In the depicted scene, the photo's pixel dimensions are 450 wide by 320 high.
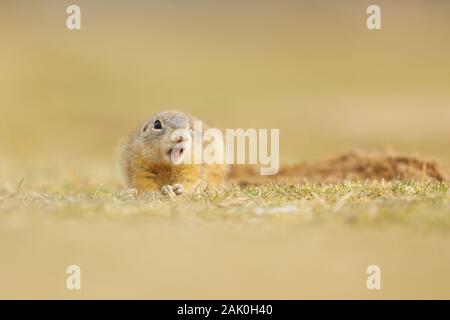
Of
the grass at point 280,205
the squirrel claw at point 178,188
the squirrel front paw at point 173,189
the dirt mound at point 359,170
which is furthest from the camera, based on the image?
the dirt mound at point 359,170

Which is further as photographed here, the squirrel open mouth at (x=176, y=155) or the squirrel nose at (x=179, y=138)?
the squirrel open mouth at (x=176, y=155)

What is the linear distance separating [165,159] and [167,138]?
0.30 m

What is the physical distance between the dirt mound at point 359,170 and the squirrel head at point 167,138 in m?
2.58

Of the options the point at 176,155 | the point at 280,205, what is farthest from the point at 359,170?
the point at 280,205

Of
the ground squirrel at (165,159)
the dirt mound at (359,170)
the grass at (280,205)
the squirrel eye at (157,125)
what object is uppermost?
the squirrel eye at (157,125)

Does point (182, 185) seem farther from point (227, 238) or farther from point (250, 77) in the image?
point (250, 77)

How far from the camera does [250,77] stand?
3656 centimetres

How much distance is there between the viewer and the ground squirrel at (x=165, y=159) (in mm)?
9453

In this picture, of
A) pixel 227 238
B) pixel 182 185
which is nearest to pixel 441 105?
pixel 182 185

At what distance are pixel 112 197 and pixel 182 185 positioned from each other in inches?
40.1

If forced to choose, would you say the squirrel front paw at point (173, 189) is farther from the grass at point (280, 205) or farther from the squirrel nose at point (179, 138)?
the squirrel nose at point (179, 138)

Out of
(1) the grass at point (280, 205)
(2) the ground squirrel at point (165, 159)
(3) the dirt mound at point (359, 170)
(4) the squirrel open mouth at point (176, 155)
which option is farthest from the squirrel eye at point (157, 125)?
(3) the dirt mound at point (359, 170)

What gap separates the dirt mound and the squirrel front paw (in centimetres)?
264

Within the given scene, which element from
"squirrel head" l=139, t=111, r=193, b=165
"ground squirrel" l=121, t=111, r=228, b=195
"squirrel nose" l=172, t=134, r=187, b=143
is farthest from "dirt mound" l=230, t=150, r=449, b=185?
"squirrel nose" l=172, t=134, r=187, b=143
